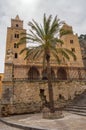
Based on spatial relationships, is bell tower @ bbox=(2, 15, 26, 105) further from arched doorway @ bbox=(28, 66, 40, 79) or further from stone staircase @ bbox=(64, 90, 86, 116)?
stone staircase @ bbox=(64, 90, 86, 116)

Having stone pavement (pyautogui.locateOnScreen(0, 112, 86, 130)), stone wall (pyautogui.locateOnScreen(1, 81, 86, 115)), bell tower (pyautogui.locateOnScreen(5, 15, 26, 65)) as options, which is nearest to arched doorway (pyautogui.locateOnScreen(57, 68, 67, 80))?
bell tower (pyautogui.locateOnScreen(5, 15, 26, 65))

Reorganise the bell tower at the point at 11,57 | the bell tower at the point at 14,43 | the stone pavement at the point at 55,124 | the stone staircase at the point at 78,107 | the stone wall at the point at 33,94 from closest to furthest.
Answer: the stone pavement at the point at 55,124, the stone staircase at the point at 78,107, the stone wall at the point at 33,94, the bell tower at the point at 11,57, the bell tower at the point at 14,43

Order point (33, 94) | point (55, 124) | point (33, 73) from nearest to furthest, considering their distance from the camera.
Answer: point (55, 124) → point (33, 94) → point (33, 73)

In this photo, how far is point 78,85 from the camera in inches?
1011

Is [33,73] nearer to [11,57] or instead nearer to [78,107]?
[11,57]

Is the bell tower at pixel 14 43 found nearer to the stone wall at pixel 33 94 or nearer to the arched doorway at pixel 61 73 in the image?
the arched doorway at pixel 61 73

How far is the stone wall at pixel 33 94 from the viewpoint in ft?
71.2

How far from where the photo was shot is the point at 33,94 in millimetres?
23375

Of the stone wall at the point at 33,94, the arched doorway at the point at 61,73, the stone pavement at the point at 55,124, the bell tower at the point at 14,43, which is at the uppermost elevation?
the bell tower at the point at 14,43

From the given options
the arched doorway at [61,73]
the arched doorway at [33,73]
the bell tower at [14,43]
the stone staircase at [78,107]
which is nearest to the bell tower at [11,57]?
the bell tower at [14,43]

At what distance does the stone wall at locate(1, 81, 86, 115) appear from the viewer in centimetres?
2169

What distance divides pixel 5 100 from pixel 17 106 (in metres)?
1.99

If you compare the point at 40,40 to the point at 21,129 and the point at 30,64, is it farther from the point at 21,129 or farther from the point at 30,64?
the point at 30,64

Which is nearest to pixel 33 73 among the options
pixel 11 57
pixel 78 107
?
pixel 11 57
